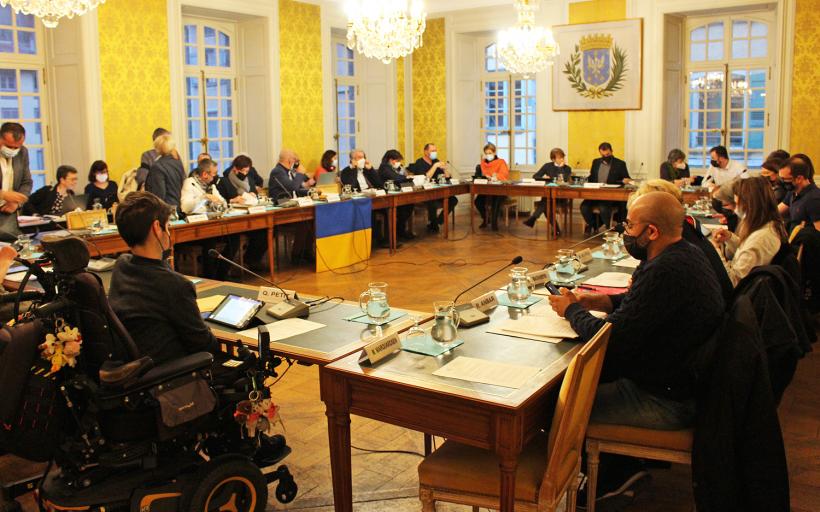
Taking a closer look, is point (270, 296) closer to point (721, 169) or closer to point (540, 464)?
point (540, 464)

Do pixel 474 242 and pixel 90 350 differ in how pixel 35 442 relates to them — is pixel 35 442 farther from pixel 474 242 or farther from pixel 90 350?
pixel 474 242

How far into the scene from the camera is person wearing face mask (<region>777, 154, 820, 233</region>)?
5809 mm

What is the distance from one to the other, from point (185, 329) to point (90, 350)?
1.05 feet

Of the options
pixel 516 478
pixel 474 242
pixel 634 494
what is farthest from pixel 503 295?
pixel 474 242

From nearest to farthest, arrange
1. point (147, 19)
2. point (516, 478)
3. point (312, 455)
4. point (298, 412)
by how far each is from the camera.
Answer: point (516, 478) < point (312, 455) < point (298, 412) < point (147, 19)

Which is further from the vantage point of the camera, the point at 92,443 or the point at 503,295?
the point at 503,295

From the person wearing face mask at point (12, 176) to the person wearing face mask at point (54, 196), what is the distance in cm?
97

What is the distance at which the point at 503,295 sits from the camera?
3.84 meters

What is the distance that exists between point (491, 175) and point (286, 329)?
8.53 m

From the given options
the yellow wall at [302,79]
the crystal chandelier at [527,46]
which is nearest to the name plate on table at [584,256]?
the crystal chandelier at [527,46]

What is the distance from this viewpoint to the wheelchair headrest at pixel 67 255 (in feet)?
8.79

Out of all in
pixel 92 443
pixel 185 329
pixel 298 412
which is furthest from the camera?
pixel 298 412

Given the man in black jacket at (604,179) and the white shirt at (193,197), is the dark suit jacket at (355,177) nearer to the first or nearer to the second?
the white shirt at (193,197)

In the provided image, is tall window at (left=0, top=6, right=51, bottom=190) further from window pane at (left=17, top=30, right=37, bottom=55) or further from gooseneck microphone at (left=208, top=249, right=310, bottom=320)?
gooseneck microphone at (left=208, top=249, right=310, bottom=320)
